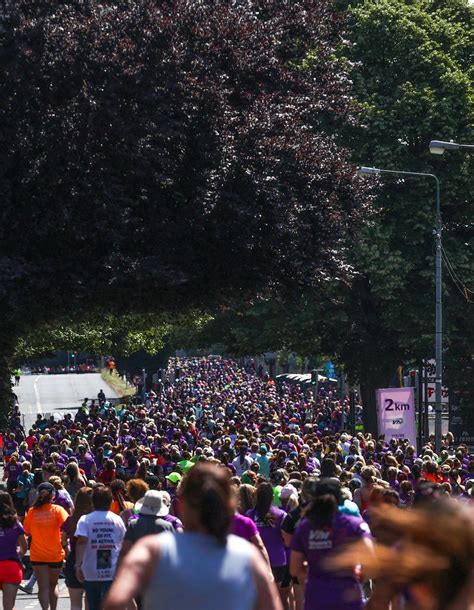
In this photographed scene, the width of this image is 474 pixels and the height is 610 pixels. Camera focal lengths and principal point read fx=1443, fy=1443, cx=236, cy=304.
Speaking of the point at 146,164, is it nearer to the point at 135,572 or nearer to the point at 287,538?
the point at 287,538

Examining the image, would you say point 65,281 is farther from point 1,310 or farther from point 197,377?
point 197,377

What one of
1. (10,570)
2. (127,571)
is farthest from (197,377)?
(127,571)

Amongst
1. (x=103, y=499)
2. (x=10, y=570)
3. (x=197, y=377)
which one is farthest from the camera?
(x=197, y=377)

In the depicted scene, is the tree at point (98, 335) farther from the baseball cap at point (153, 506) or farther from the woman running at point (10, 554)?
the baseball cap at point (153, 506)

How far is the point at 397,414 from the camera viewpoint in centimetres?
3120

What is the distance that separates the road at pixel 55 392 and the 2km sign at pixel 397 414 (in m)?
37.1

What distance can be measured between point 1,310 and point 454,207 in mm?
20809

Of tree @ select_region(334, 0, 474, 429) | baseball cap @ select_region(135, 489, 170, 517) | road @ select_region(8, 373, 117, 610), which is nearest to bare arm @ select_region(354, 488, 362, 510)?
baseball cap @ select_region(135, 489, 170, 517)

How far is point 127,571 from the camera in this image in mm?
4930

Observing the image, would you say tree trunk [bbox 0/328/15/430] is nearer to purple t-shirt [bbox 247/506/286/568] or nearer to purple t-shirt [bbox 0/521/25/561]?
purple t-shirt [bbox 0/521/25/561]

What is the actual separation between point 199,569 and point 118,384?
101208 millimetres

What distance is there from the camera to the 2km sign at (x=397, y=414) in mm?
31125

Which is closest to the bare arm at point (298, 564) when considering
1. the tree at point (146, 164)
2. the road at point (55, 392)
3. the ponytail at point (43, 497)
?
the ponytail at point (43, 497)

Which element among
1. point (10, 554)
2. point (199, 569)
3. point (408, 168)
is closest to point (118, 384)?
point (408, 168)
